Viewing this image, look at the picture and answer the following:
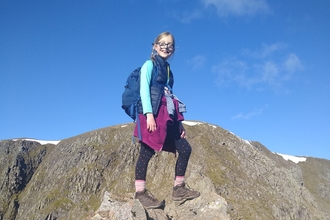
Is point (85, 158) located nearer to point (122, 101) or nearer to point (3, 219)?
point (3, 219)

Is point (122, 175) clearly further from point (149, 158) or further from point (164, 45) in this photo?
point (164, 45)

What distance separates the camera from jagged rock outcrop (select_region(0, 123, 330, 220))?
100062mm

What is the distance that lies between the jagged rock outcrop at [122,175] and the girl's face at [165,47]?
3020 inches

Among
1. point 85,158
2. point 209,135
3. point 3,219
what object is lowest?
point 3,219

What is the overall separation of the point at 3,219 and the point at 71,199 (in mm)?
37653

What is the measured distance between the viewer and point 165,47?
8.06m

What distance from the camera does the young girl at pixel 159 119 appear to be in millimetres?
7441

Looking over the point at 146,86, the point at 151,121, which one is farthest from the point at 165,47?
the point at 151,121

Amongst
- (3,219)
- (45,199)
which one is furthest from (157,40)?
(3,219)

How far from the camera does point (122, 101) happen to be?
318 inches

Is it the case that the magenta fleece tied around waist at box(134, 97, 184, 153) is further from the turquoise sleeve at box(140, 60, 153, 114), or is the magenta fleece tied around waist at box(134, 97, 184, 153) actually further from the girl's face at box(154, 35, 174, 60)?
the girl's face at box(154, 35, 174, 60)

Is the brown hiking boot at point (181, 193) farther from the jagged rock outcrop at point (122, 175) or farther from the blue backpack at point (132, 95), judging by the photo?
the jagged rock outcrop at point (122, 175)

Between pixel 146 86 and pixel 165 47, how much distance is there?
135 centimetres

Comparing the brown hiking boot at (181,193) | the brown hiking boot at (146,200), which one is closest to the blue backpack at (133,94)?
the brown hiking boot at (146,200)
